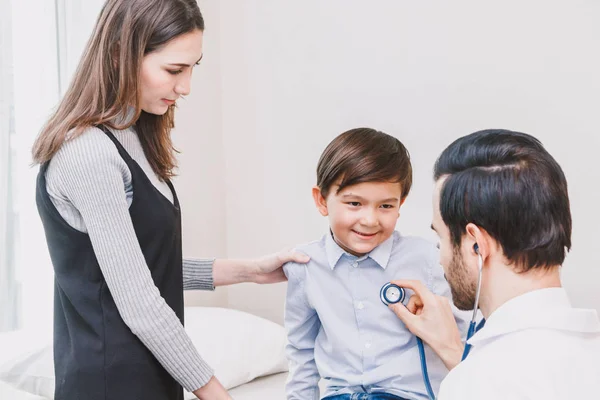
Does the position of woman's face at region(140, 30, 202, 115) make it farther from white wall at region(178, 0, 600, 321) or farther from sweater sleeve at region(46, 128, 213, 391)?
white wall at region(178, 0, 600, 321)

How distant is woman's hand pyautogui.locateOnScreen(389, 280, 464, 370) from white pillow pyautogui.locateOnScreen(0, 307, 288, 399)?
0.87 meters

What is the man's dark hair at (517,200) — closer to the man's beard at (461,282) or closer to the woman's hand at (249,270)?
the man's beard at (461,282)

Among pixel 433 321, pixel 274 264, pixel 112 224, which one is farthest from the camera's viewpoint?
pixel 274 264

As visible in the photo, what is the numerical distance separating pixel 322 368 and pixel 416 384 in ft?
0.78

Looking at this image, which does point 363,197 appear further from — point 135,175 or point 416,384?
point 135,175

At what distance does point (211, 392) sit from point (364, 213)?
0.56 m

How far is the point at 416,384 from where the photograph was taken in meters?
1.68

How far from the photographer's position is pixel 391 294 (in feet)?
5.57

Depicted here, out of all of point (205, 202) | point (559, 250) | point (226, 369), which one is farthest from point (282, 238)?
point (559, 250)

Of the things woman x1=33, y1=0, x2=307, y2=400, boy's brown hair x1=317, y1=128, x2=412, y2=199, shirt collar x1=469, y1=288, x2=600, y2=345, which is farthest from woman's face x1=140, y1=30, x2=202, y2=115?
shirt collar x1=469, y1=288, x2=600, y2=345

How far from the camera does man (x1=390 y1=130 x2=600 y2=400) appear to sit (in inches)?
40.5

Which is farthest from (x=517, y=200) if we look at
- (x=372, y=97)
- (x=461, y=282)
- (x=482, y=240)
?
(x=372, y=97)

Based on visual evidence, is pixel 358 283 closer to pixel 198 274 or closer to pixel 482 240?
pixel 198 274

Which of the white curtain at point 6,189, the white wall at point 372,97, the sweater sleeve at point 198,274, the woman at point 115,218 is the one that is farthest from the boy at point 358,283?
the white curtain at point 6,189
